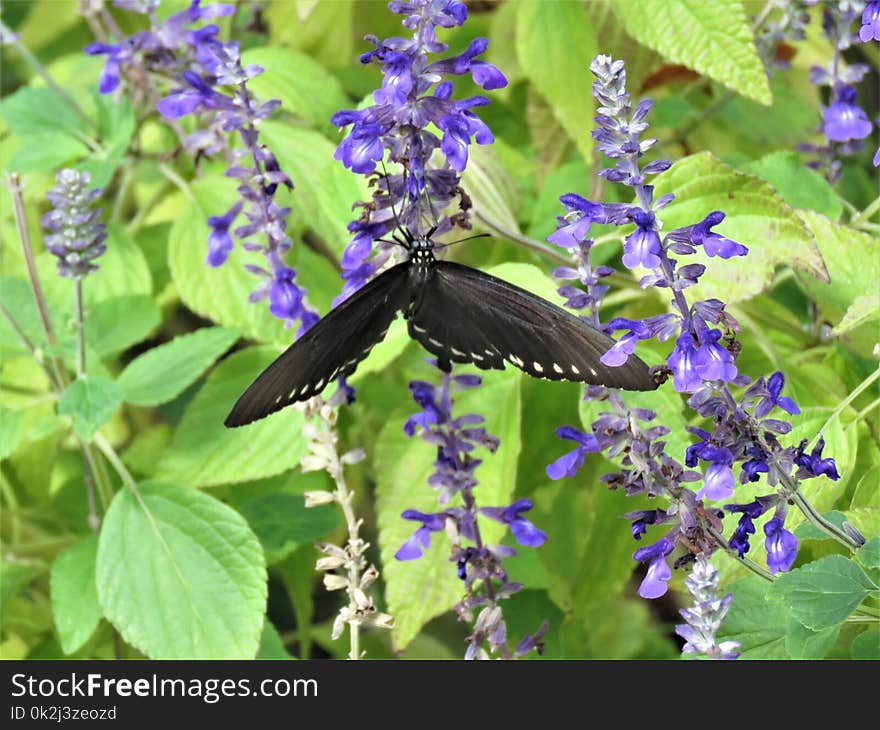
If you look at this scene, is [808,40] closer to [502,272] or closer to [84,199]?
[502,272]

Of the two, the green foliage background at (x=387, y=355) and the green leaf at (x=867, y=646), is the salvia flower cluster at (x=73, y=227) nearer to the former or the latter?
the green foliage background at (x=387, y=355)

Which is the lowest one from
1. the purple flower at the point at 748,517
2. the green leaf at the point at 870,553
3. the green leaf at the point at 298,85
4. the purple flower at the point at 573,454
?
the green leaf at the point at 870,553

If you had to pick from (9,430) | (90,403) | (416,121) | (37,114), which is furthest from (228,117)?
(37,114)

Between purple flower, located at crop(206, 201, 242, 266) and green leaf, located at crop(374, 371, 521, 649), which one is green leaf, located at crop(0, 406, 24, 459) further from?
green leaf, located at crop(374, 371, 521, 649)

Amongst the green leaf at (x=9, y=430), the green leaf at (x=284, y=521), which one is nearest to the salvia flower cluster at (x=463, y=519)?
the green leaf at (x=284, y=521)

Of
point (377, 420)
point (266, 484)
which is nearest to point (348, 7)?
point (377, 420)

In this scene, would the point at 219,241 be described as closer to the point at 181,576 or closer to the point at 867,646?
the point at 181,576

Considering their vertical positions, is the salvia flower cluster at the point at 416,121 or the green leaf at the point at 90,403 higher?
the salvia flower cluster at the point at 416,121

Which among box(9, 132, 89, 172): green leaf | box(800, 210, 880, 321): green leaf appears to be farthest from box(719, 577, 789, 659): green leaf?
box(9, 132, 89, 172): green leaf
